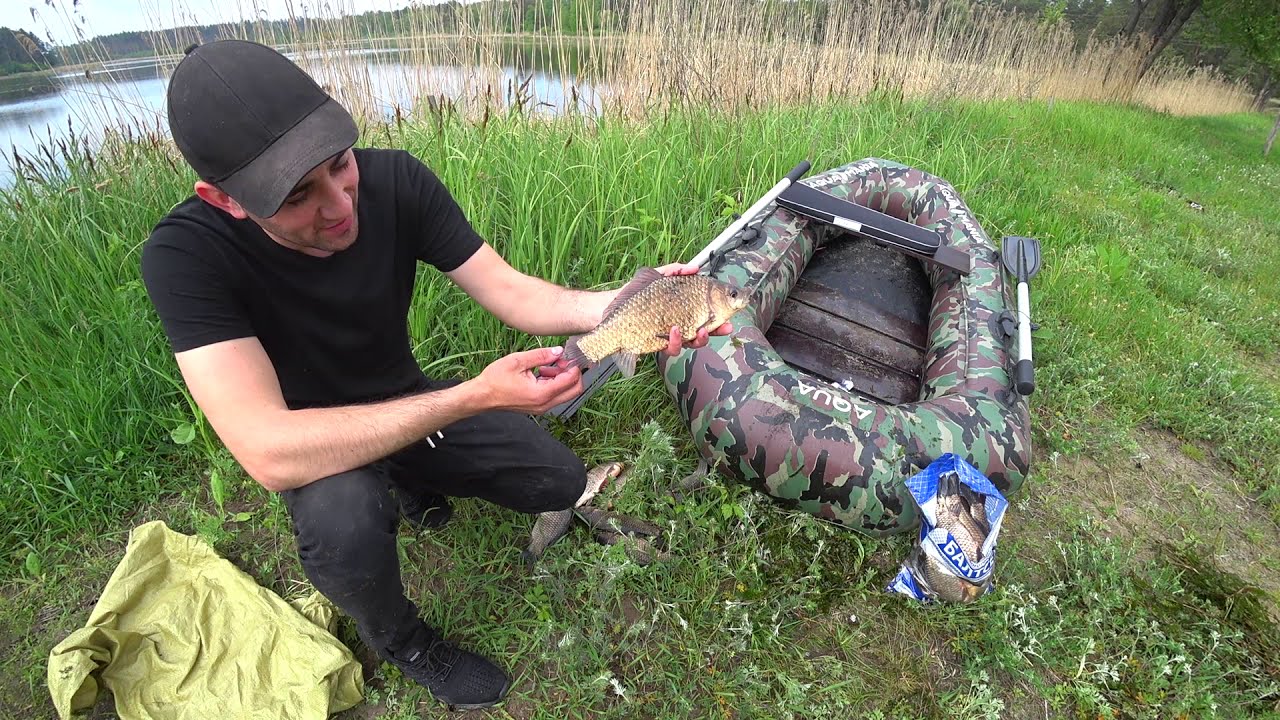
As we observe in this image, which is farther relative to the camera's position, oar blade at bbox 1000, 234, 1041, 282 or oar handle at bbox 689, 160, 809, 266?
oar blade at bbox 1000, 234, 1041, 282

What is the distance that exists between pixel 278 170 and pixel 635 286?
1.07 meters

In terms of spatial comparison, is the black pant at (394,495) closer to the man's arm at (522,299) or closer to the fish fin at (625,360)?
the man's arm at (522,299)

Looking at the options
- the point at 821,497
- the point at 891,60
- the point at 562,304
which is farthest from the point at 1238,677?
the point at 891,60

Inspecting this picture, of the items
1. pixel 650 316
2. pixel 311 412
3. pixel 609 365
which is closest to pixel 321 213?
pixel 311 412

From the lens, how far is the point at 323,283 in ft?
Answer: 6.12

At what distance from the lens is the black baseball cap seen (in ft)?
4.81

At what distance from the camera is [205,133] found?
1462mm

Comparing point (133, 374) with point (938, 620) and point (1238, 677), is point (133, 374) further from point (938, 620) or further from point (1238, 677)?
point (1238, 677)

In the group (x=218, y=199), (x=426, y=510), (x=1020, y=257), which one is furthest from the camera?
(x=1020, y=257)

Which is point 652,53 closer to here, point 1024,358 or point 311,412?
point 1024,358

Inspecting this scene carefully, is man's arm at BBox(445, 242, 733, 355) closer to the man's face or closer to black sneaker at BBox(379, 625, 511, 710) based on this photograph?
the man's face

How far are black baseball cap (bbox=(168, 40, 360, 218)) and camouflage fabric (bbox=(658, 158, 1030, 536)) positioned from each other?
173 cm

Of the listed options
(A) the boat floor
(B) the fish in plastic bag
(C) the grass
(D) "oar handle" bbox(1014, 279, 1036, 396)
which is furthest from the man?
(D) "oar handle" bbox(1014, 279, 1036, 396)

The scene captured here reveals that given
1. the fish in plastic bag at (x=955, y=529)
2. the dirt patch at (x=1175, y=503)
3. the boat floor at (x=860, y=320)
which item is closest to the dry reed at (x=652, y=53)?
the boat floor at (x=860, y=320)
